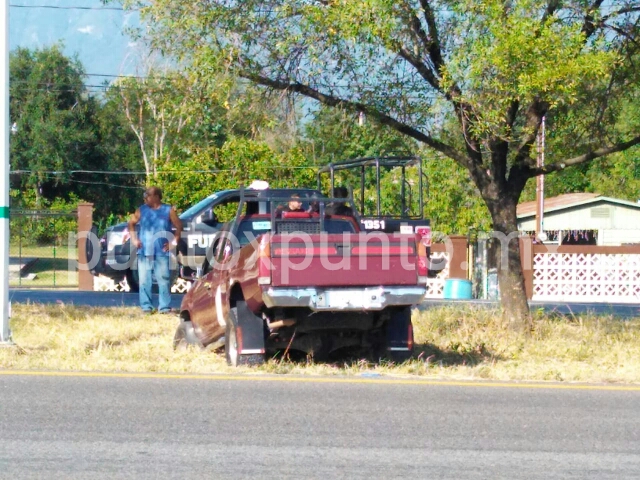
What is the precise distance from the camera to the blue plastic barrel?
22812 millimetres

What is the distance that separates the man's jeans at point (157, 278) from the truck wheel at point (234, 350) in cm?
308

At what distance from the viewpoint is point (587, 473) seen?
5578mm

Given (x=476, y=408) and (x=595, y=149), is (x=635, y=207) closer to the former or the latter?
(x=595, y=149)

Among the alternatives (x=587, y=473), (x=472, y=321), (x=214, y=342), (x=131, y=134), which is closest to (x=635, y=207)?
(x=131, y=134)

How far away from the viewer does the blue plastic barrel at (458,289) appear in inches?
898

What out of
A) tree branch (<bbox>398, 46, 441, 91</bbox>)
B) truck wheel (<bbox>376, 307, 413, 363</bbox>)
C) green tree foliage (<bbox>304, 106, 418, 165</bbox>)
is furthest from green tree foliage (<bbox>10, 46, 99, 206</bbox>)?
truck wheel (<bbox>376, 307, 413, 363</bbox>)

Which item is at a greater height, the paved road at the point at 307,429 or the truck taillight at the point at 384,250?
the truck taillight at the point at 384,250

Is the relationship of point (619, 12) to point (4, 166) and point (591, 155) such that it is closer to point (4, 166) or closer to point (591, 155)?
point (591, 155)

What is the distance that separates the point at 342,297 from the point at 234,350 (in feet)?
4.23

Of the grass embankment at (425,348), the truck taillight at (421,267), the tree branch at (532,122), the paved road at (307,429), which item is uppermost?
the tree branch at (532,122)

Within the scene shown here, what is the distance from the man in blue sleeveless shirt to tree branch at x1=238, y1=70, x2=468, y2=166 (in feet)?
6.36

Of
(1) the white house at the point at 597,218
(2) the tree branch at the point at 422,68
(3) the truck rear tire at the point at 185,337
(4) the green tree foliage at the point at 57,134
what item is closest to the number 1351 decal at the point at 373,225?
(2) the tree branch at the point at 422,68

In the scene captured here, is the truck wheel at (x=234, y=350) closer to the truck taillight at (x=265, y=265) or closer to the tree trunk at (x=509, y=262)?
the truck taillight at (x=265, y=265)

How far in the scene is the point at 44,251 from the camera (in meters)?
33.9
